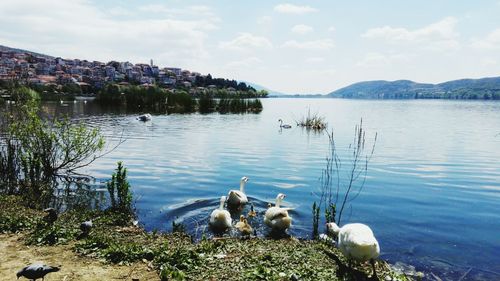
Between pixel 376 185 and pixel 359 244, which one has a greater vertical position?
pixel 359 244

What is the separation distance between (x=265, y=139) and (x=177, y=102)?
47273 millimetres

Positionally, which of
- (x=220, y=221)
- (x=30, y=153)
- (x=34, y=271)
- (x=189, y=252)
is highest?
(x=30, y=153)

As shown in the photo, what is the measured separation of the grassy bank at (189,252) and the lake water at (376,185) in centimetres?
227

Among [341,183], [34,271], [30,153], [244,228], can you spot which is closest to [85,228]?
[34,271]

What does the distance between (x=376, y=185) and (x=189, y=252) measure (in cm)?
1405

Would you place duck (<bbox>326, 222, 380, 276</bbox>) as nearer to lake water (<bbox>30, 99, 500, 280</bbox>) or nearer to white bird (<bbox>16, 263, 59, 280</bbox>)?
lake water (<bbox>30, 99, 500, 280</bbox>)

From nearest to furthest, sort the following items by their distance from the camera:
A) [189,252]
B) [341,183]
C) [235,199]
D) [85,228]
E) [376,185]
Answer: [189,252] < [85,228] < [235,199] < [376,185] < [341,183]

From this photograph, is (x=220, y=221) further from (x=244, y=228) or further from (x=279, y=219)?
(x=279, y=219)

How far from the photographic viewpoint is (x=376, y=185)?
20953 mm

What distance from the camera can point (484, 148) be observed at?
33.7m

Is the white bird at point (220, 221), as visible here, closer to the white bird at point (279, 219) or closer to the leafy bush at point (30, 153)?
the white bird at point (279, 219)

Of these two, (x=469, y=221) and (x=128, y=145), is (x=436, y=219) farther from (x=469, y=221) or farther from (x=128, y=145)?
(x=128, y=145)

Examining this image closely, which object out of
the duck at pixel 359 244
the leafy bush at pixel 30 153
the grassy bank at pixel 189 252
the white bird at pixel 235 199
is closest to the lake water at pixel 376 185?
the white bird at pixel 235 199

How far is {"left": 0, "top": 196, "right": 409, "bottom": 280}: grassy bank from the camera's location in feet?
28.5
